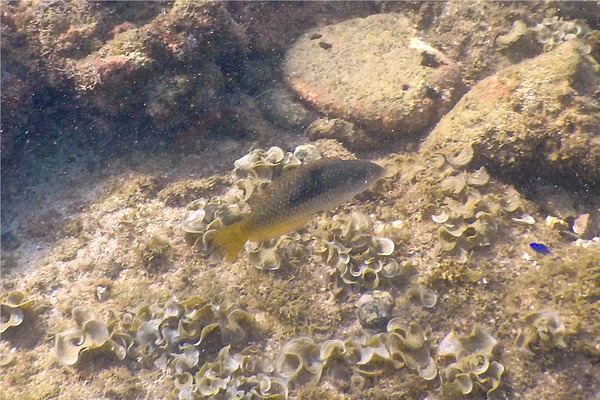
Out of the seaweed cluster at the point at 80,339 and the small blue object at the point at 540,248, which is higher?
the small blue object at the point at 540,248

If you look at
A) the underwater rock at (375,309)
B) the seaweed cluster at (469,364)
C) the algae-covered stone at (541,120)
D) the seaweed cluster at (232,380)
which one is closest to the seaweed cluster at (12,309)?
the seaweed cluster at (232,380)

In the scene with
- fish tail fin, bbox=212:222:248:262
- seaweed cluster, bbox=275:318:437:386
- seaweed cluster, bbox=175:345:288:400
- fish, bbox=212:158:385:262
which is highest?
fish, bbox=212:158:385:262

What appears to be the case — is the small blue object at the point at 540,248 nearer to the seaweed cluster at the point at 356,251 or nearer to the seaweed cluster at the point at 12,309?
the seaweed cluster at the point at 356,251

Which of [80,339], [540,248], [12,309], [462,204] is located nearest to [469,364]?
[540,248]

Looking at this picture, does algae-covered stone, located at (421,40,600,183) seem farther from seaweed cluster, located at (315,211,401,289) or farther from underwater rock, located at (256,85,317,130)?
underwater rock, located at (256,85,317,130)

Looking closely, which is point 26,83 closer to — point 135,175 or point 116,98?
point 116,98

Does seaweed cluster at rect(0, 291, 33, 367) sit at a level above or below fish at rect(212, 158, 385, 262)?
below

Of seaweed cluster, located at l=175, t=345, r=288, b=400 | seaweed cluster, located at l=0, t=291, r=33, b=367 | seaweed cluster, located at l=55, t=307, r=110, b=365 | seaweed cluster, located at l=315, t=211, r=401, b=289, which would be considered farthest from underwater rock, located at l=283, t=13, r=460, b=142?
seaweed cluster, located at l=0, t=291, r=33, b=367
